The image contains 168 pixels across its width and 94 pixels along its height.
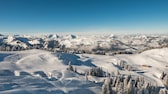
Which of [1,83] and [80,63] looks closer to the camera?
[1,83]

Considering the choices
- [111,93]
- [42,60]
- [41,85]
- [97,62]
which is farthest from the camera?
[97,62]

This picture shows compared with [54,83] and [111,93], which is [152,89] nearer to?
[111,93]

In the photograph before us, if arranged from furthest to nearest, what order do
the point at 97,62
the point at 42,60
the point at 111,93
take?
the point at 97,62 → the point at 42,60 → the point at 111,93

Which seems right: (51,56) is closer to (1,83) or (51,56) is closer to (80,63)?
(80,63)

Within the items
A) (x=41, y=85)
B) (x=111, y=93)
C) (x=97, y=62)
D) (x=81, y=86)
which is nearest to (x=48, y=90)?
(x=41, y=85)

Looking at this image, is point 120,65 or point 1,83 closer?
point 1,83

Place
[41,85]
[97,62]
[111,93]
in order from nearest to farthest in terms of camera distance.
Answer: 1. [111,93]
2. [41,85]
3. [97,62]

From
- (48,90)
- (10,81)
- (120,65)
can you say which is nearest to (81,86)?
(48,90)
